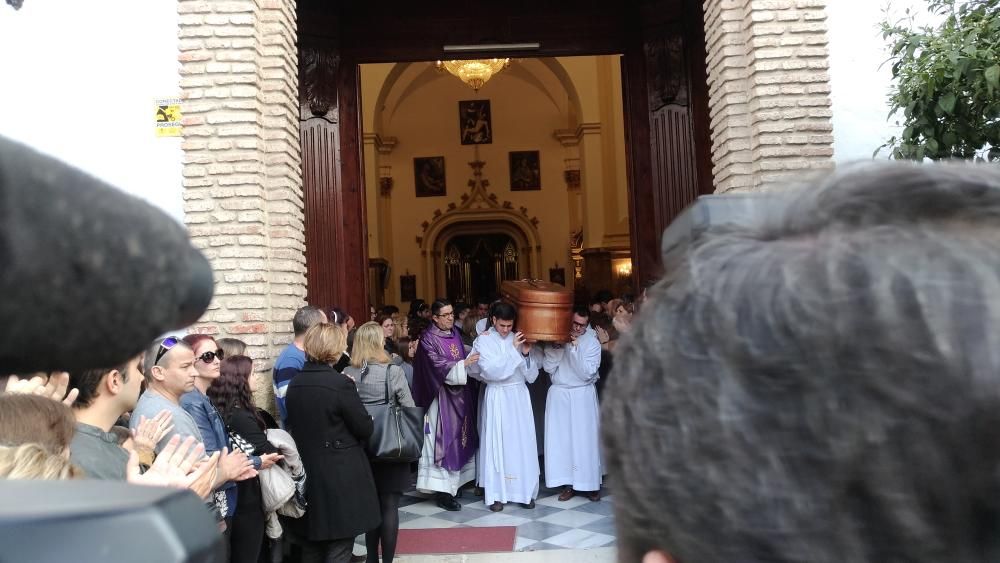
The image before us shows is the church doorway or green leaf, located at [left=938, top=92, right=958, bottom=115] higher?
the church doorway

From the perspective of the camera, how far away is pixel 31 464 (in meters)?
1.99

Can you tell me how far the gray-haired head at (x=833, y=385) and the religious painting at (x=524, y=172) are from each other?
2247cm

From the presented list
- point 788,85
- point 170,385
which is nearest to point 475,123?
point 788,85

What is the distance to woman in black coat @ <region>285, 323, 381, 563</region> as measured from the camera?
4.67m

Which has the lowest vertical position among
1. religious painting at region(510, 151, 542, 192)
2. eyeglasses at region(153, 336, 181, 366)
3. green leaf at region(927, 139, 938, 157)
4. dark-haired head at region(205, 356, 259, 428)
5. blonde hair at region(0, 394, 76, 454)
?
dark-haired head at region(205, 356, 259, 428)

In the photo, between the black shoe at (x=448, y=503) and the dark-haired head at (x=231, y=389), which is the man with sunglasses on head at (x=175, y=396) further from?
the black shoe at (x=448, y=503)

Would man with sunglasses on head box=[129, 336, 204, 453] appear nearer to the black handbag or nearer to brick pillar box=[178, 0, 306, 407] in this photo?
the black handbag

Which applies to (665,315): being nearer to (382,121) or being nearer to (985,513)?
(985,513)

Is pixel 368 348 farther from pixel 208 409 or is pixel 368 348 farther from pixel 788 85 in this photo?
pixel 788 85

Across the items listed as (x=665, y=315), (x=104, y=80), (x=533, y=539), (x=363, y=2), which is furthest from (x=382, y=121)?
(x=665, y=315)

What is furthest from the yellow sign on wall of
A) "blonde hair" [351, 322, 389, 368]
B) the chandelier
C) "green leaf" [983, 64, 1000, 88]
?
the chandelier

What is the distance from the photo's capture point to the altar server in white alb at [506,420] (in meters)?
7.16

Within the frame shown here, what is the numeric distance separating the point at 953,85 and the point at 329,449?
3796 millimetres

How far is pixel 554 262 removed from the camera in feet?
74.7
